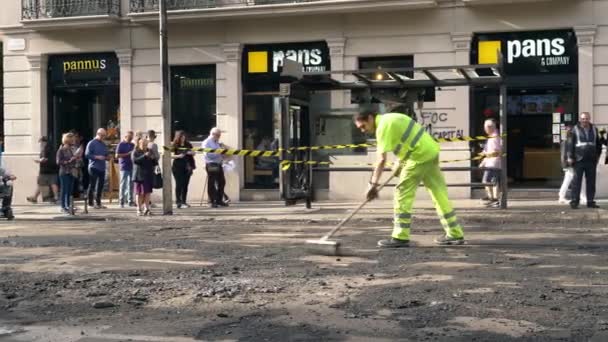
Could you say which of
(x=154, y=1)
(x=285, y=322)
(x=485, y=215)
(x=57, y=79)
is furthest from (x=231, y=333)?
(x=57, y=79)

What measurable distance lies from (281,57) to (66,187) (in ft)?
20.7

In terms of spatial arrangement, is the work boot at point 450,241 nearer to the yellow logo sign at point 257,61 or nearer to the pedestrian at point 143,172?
the pedestrian at point 143,172

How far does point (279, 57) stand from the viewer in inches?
764

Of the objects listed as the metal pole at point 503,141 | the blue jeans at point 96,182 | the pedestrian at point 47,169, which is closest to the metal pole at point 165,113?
the blue jeans at point 96,182

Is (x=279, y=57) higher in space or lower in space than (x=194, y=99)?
higher

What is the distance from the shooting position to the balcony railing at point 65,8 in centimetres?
2011

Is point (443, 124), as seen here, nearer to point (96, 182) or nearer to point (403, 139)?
point (96, 182)

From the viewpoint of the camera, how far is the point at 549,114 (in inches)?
702

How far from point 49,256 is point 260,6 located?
33.0 ft

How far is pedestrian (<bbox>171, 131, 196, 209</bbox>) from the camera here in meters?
17.4

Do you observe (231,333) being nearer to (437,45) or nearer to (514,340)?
(514,340)

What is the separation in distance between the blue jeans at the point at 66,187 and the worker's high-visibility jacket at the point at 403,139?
329 inches

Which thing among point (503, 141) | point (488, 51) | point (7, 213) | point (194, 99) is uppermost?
point (488, 51)

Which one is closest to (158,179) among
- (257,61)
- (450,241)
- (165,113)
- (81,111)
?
(165,113)
